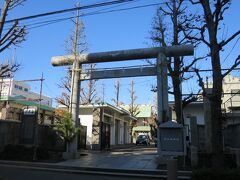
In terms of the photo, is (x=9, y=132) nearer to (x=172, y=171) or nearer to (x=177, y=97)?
(x=177, y=97)

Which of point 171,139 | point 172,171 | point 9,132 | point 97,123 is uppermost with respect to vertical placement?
point 97,123

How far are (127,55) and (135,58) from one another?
0.56 m

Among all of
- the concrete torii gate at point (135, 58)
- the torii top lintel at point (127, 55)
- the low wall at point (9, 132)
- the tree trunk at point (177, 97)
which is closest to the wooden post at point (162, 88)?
the concrete torii gate at point (135, 58)

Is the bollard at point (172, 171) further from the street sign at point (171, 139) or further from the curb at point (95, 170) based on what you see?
the curb at point (95, 170)

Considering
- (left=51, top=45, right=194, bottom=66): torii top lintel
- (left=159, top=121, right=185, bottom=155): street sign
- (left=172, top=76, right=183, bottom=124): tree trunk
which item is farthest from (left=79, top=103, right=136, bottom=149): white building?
(left=159, top=121, right=185, bottom=155): street sign

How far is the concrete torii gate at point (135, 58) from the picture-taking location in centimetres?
1948

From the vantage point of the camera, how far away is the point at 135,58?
21.1 meters

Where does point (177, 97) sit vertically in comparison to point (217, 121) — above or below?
above

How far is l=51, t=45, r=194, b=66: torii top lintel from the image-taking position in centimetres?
1975

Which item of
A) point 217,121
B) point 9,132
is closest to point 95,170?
point 217,121

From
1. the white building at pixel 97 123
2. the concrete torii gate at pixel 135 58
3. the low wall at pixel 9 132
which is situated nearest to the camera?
the concrete torii gate at pixel 135 58

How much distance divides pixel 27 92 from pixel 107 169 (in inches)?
2482

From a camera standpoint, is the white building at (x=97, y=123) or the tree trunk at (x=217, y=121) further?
the white building at (x=97, y=123)

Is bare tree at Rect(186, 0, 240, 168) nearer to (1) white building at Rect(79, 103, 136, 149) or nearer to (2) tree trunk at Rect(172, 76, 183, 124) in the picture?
(2) tree trunk at Rect(172, 76, 183, 124)
